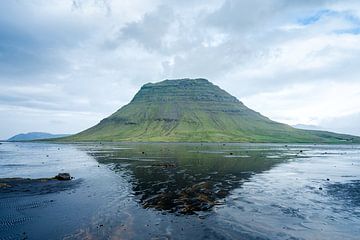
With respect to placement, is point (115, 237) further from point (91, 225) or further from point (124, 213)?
point (124, 213)

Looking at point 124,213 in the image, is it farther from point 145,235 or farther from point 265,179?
point 265,179

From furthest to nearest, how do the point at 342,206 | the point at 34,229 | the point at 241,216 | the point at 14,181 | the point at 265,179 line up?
the point at 265,179
the point at 14,181
the point at 342,206
the point at 241,216
the point at 34,229

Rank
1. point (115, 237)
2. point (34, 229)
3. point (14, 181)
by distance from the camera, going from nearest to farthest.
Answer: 1. point (115, 237)
2. point (34, 229)
3. point (14, 181)

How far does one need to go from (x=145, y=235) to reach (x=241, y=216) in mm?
10951

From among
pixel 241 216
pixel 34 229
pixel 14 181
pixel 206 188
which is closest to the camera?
pixel 34 229

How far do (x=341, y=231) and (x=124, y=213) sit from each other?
2116 cm

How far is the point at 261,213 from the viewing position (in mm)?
32594

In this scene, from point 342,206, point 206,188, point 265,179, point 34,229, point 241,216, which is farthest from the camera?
point 265,179

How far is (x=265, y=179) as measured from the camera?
57.5 metres

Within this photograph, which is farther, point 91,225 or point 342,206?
point 342,206

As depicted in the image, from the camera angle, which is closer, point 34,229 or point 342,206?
point 34,229

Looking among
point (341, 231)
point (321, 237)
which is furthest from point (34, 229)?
point (341, 231)

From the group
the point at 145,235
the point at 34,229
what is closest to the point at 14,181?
the point at 34,229

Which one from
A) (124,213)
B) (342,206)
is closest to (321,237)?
(342,206)
